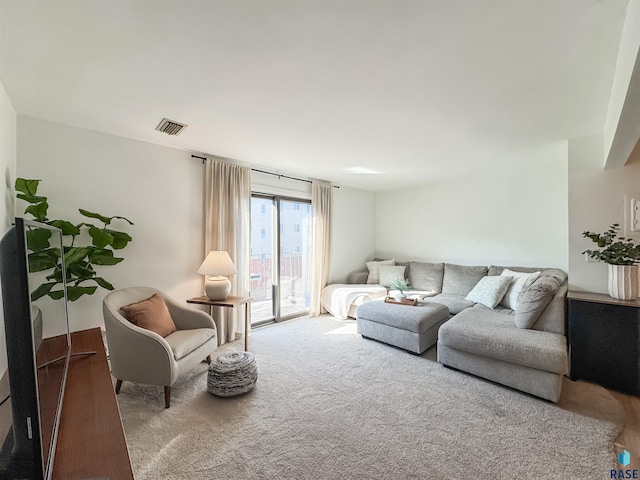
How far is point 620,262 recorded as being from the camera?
244 centimetres

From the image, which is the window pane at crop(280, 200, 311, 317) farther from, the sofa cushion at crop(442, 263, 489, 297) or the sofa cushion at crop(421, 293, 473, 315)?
the sofa cushion at crop(442, 263, 489, 297)

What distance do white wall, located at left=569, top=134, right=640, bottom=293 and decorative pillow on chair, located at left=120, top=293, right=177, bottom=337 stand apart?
13.2 ft

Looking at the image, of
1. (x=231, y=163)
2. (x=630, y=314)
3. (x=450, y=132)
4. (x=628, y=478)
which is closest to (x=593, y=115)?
(x=450, y=132)

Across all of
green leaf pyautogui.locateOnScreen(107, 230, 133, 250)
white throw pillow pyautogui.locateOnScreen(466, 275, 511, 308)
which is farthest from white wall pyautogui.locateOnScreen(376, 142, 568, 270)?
green leaf pyautogui.locateOnScreen(107, 230, 133, 250)

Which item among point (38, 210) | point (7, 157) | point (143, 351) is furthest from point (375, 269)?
point (7, 157)

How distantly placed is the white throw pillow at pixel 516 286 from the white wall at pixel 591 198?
0.65 metres

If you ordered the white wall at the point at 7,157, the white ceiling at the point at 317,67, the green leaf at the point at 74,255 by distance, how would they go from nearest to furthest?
1. the white ceiling at the point at 317,67
2. the white wall at the point at 7,157
3. the green leaf at the point at 74,255

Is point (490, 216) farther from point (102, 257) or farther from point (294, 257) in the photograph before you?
point (102, 257)

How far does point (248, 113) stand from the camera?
2.31m

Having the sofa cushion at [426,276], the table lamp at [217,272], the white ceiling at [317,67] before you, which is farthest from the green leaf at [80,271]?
the sofa cushion at [426,276]

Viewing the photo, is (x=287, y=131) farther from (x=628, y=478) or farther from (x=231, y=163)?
(x=628, y=478)

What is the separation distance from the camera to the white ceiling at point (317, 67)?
129 centimetres

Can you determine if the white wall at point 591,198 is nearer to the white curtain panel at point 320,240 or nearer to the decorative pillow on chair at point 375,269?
the decorative pillow on chair at point 375,269

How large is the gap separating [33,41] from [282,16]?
136 centimetres
